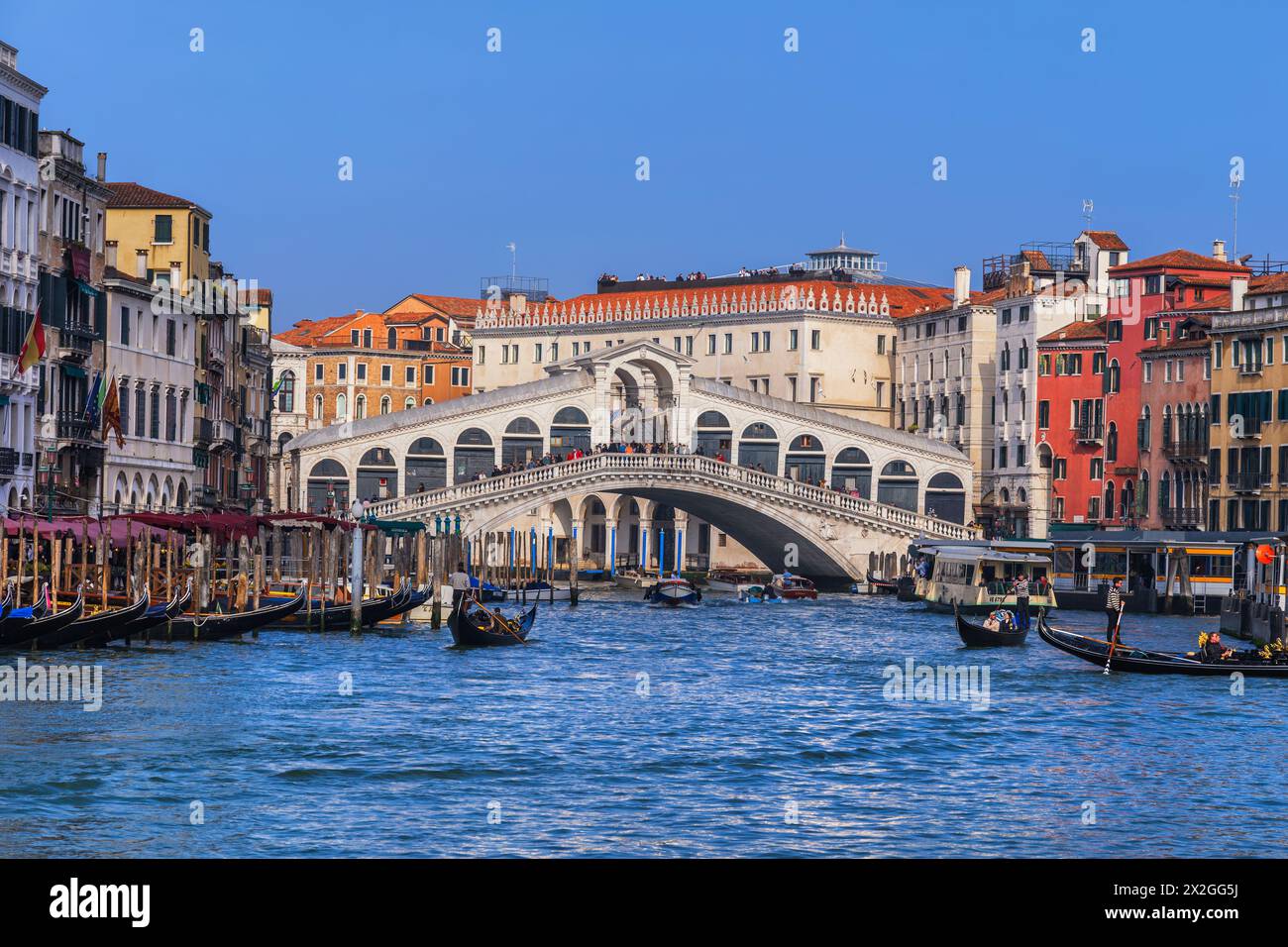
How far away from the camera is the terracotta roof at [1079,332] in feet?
213

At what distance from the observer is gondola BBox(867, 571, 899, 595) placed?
60.6 meters

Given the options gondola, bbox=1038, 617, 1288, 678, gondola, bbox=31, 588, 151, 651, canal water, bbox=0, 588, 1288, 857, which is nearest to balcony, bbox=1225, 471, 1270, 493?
canal water, bbox=0, 588, 1288, 857

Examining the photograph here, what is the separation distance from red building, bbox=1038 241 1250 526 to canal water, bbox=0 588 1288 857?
28.8m

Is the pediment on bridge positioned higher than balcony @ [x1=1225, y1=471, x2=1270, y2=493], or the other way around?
the pediment on bridge

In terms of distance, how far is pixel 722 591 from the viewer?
216 feet

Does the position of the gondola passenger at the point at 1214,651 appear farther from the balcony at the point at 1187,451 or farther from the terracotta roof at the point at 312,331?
the terracotta roof at the point at 312,331

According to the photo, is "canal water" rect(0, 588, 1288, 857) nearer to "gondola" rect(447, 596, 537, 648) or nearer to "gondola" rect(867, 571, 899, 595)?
"gondola" rect(447, 596, 537, 648)

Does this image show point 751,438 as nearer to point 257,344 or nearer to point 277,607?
point 257,344

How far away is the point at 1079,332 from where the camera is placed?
6531 cm

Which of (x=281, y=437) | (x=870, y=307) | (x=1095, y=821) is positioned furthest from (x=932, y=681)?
(x=281, y=437)

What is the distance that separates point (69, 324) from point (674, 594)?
2095cm

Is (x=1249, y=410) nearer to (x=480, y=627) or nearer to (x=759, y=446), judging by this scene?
(x=759, y=446)
